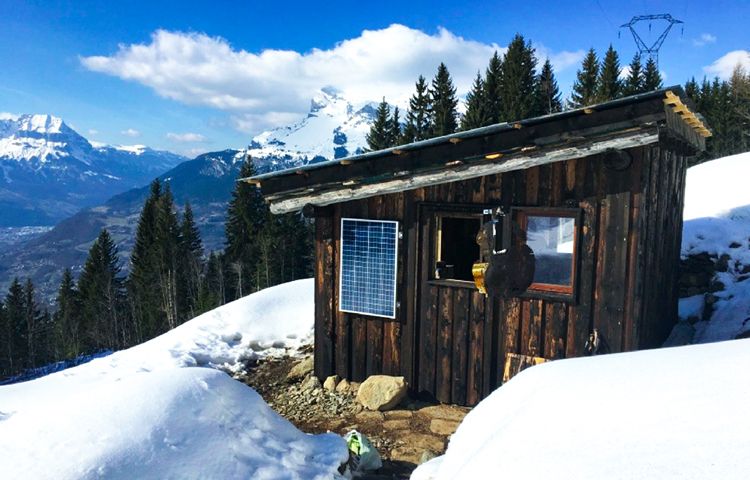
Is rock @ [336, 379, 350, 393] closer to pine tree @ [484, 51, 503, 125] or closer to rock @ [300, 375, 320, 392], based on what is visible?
rock @ [300, 375, 320, 392]

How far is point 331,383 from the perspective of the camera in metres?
8.21

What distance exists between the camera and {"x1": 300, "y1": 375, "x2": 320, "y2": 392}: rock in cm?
830

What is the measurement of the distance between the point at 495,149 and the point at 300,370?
17.1 ft

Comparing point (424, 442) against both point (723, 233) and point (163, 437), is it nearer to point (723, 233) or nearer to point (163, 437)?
point (163, 437)

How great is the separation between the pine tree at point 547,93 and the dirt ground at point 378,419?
5033 centimetres

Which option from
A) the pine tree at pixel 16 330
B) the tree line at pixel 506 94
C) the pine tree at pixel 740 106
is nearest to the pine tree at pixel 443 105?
the tree line at pixel 506 94

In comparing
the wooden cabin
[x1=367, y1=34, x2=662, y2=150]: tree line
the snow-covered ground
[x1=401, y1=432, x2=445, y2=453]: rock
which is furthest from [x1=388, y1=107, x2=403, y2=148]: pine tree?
the snow-covered ground

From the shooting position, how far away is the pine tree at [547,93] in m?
54.5

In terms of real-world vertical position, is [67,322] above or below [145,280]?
below

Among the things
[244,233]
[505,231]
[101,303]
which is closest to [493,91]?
[244,233]

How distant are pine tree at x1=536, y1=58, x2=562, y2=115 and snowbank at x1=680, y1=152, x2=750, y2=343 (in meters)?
39.2

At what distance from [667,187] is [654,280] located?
1.56 metres

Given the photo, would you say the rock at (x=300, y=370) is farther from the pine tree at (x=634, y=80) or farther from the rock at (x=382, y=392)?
the pine tree at (x=634, y=80)

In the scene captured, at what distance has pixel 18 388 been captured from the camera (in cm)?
864
